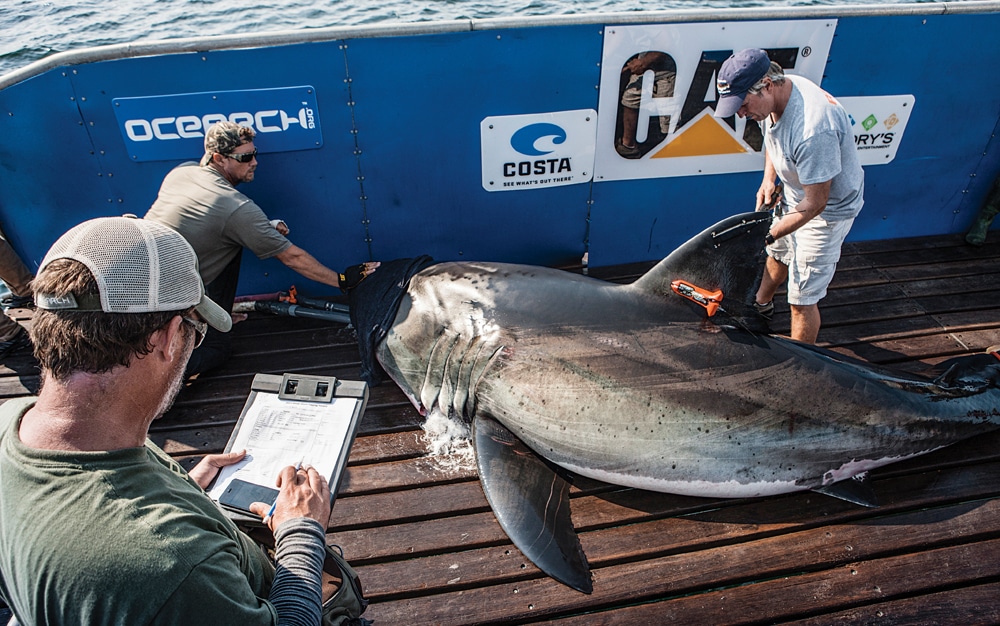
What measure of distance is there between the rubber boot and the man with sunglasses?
5137 mm

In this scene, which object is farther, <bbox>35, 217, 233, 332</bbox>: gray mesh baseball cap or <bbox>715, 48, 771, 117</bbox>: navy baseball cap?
<bbox>715, 48, 771, 117</bbox>: navy baseball cap

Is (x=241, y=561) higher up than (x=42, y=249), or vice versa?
(x=241, y=561)

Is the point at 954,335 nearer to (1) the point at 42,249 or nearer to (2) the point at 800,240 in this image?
(2) the point at 800,240

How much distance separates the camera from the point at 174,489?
58.9 inches

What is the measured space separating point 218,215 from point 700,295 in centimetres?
298

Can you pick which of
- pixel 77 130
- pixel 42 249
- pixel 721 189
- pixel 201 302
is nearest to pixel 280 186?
pixel 77 130

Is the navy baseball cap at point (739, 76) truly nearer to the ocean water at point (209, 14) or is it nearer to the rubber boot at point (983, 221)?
the rubber boot at point (983, 221)

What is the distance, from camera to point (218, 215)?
4.02 meters

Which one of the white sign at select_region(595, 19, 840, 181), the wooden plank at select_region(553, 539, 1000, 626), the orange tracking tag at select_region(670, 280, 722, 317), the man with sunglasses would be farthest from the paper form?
the white sign at select_region(595, 19, 840, 181)

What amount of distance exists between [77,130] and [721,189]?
4.71 meters

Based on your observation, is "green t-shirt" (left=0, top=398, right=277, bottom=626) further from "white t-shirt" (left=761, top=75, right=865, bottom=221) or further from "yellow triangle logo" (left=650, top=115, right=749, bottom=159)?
"yellow triangle logo" (left=650, top=115, right=749, bottom=159)

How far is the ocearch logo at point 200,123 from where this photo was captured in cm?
421

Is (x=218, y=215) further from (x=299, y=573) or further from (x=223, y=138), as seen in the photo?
(x=299, y=573)

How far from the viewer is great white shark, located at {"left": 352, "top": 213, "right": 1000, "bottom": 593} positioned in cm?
314
